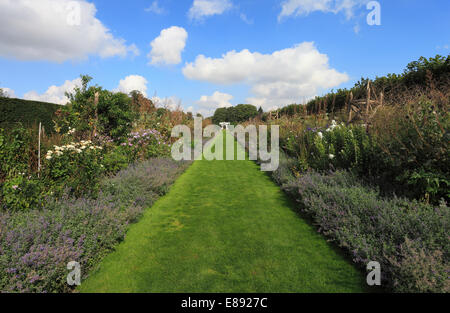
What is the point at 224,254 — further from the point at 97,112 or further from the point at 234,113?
the point at 234,113

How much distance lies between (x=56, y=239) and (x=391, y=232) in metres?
3.85

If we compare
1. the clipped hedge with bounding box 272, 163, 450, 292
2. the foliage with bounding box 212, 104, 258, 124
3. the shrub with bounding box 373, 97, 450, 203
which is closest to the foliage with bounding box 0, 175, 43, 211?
the clipped hedge with bounding box 272, 163, 450, 292

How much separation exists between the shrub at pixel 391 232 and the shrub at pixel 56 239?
3021 millimetres

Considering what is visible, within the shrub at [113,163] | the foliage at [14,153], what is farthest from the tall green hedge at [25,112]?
the foliage at [14,153]

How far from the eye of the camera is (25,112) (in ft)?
31.7

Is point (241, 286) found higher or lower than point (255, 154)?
lower

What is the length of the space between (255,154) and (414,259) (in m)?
8.99

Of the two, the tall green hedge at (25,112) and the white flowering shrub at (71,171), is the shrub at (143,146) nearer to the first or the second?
the white flowering shrub at (71,171)

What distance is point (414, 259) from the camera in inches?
92.1

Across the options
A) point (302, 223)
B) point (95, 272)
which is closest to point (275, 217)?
point (302, 223)

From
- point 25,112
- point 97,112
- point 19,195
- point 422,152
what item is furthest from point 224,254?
point 25,112

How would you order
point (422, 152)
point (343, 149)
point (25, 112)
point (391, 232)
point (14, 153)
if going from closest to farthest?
point (391, 232) → point (422, 152) → point (14, 153) → point (343, 149) → point (25, 112)

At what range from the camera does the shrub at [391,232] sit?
224 cm
